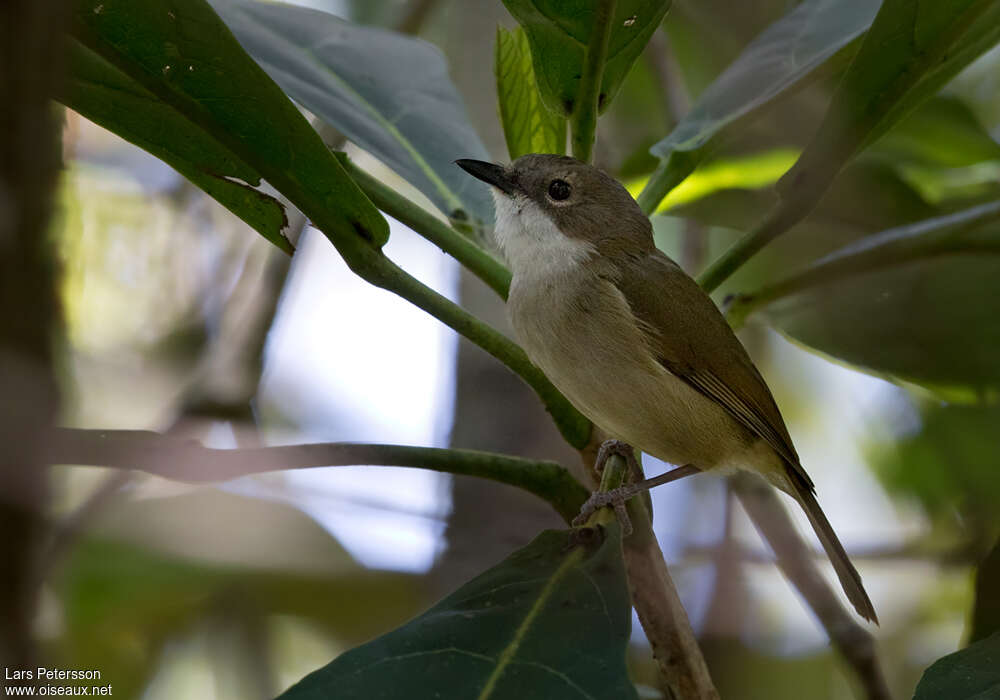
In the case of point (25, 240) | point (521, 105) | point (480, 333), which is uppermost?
point (521, 105)

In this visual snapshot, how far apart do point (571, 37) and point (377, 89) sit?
822 mm

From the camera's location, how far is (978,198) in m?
3.54

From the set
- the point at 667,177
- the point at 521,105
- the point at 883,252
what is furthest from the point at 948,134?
the point at 521,105

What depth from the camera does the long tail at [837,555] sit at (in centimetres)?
300

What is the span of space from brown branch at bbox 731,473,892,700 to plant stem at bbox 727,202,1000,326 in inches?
29.4

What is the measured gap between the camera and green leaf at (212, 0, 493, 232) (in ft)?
9.04

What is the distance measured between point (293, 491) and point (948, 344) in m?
2.32

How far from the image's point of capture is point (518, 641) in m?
1.87

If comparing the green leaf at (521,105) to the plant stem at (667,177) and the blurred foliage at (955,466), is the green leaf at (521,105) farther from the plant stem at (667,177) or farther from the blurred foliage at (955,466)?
the blurred foliage at (955,466)

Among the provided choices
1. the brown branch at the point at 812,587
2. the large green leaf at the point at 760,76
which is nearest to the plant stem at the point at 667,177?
the large green leaf at the point at 760,76

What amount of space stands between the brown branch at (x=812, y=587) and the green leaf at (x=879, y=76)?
1142 millimetres

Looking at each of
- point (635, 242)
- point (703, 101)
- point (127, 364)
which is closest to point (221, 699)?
point (127, 364)

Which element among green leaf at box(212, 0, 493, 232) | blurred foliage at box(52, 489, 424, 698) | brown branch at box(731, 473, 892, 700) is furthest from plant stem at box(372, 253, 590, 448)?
blurred foliage at box(52, 489, 424, 698)

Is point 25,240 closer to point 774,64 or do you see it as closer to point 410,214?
point 410,214
